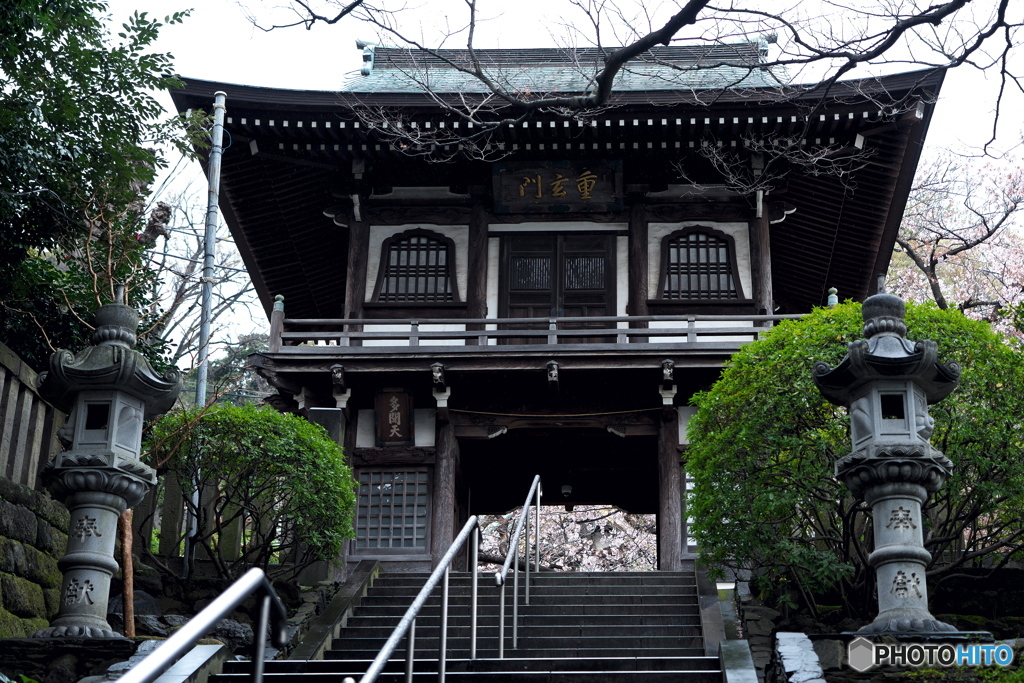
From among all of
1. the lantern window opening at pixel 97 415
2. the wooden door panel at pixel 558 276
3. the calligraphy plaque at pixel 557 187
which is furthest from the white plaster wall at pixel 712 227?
the lantern window opening at pixel 97 415

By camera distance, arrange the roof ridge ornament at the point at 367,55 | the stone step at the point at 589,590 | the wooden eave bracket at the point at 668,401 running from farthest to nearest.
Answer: the roof ridge ornament at the point at 367,55
the wooden eave bracket at the point at 668,401
the stone step at the point at 589,590

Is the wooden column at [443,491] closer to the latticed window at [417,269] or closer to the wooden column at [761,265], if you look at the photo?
the latticed window at [417,269]

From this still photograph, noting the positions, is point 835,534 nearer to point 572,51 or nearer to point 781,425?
point 781,425

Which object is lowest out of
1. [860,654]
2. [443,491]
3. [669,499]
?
[860,654]

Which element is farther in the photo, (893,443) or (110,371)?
(110,371)

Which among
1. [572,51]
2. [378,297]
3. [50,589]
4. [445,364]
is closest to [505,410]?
[445,364]

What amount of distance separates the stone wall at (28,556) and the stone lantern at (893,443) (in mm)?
7012

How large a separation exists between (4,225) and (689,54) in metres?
13.6

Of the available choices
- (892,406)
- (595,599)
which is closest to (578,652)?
(595,599)

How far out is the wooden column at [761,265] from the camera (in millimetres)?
16250

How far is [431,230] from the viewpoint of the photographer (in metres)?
17.2

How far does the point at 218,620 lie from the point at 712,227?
1393cm

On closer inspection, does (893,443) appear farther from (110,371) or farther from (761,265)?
(761,265)

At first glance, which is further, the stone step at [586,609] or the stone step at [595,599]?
the stone step at [595,599]
